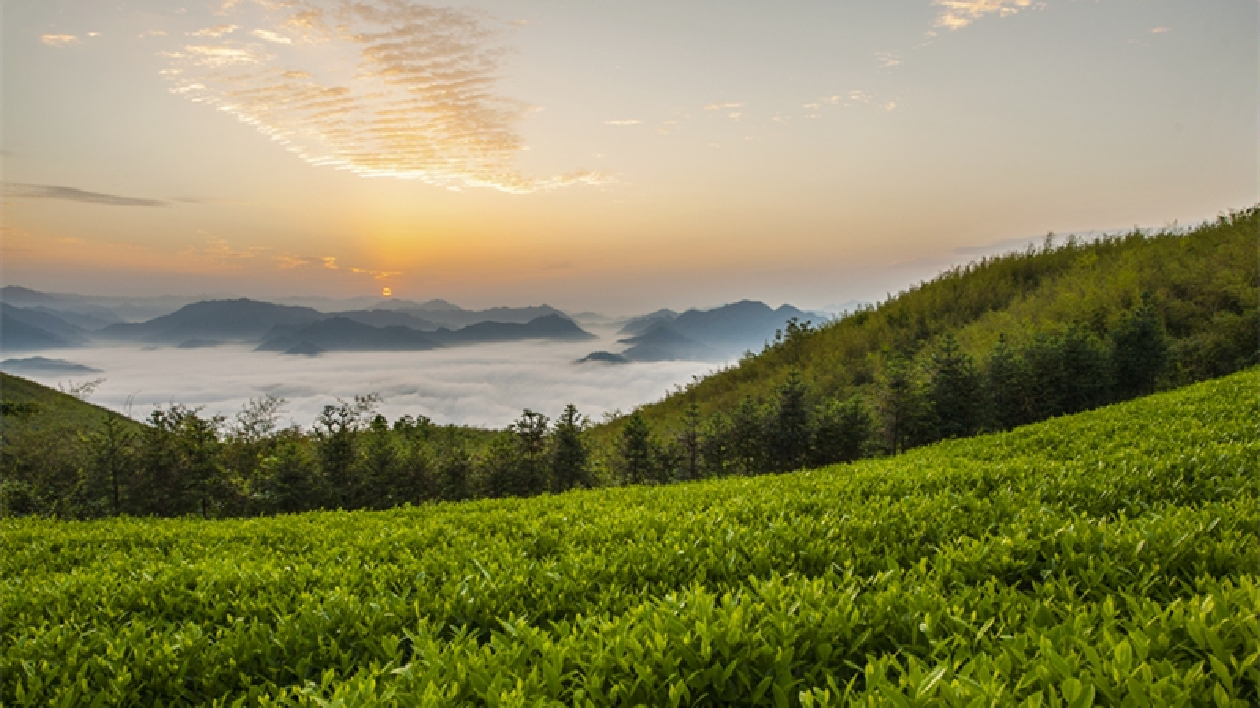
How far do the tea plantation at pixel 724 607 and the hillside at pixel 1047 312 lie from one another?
18998 mm

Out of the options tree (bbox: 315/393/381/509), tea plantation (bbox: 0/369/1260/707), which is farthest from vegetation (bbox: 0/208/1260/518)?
tea plantation (bbox: 0/369/1260/707)

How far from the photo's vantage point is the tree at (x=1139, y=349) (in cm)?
2245

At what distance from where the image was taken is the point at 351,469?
16109mm

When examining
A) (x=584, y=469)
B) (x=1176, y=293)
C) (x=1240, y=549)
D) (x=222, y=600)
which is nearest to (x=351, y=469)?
(x=584, y=469)

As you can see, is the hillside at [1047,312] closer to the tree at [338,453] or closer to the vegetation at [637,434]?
the vegetation at [637,434]

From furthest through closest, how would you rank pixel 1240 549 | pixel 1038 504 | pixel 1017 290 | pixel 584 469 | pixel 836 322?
pixel 836 322
pixel 1017 290
pixel 584 469
pixel 1038 504
pixel 1240 549

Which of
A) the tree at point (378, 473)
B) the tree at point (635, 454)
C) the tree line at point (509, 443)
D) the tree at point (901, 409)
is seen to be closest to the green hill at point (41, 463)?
the tree line at point (509, 443)

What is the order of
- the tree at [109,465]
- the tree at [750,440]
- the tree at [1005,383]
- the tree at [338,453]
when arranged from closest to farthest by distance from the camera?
the tree at [109,465]
the tree at [338,453]
the tree at [750,440]
the tree at [1005,383]

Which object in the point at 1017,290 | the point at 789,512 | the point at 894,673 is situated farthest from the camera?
the point at 1017,290

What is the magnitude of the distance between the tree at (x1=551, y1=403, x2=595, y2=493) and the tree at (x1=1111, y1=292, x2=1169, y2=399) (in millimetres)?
20840

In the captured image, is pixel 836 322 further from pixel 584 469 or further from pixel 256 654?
pixel 256 654

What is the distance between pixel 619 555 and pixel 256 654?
2.27 m

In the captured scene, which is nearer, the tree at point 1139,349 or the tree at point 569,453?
the tree at point 569,453

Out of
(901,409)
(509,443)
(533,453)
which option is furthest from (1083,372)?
(509,443)
